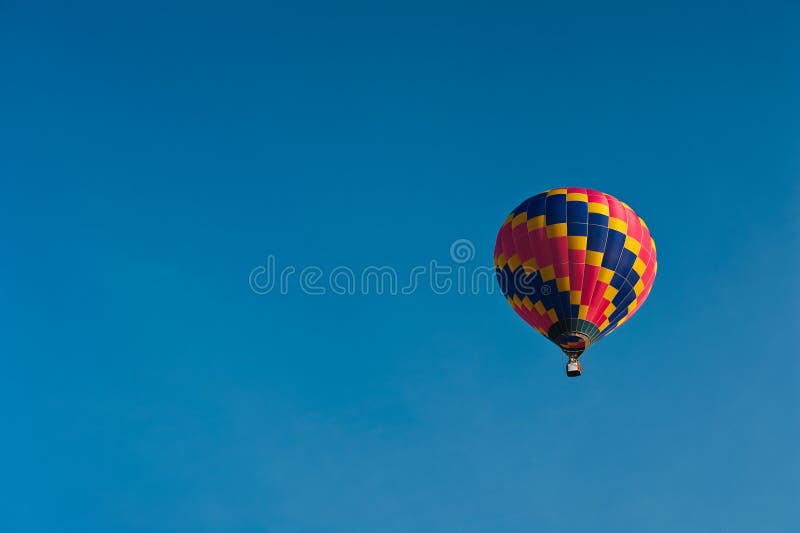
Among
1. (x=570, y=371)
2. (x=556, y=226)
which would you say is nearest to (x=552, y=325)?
(x=570, y=371)

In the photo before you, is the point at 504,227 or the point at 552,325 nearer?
the point at 552,325

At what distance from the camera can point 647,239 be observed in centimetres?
2944

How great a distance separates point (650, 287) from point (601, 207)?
3465mm

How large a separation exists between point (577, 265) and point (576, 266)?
5cm

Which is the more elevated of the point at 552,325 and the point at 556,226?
the point at 556,226

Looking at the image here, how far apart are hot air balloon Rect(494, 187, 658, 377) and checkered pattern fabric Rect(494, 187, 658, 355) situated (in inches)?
1.3

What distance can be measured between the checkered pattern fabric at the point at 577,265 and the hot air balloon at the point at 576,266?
33mm

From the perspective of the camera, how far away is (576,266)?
27969 mm

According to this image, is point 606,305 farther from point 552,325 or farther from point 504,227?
point 504,227

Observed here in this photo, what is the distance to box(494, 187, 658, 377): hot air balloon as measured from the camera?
2791cm

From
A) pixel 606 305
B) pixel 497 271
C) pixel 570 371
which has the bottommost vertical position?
pixel 570 371

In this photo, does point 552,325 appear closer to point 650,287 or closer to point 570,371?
point 570,371

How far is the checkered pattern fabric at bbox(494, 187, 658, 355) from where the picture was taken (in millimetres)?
27906

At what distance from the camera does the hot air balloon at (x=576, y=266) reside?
27.9m
